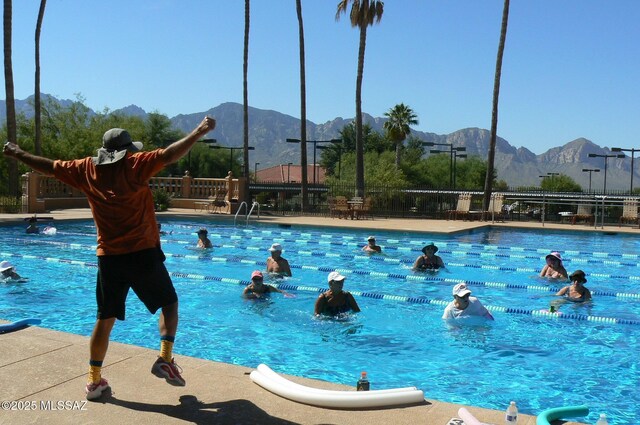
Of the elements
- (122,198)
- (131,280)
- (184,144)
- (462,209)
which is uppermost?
(184,144)

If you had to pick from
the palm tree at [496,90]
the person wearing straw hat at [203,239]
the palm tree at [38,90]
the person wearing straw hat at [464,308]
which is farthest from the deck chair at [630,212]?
the palm tree at [38,90]

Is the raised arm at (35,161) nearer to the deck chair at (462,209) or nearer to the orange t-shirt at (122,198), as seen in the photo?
the orange t-shirt at (122,198)

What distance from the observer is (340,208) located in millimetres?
27906

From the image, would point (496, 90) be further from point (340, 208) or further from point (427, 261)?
point (427, 261)

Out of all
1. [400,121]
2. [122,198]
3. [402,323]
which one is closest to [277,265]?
[402,323]

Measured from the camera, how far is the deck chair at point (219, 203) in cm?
2991

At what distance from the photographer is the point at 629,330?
357 inches

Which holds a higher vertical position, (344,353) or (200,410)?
(200,410)

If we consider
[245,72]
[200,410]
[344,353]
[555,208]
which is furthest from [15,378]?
[555,208]

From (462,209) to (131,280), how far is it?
2488cm

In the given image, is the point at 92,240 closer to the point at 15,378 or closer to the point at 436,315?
the point at 436,315

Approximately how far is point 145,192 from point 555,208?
A: 33444mm

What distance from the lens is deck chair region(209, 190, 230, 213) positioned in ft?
98.1

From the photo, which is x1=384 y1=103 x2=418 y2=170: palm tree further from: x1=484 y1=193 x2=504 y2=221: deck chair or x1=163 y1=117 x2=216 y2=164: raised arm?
x1=163 y1=117 x2=216 y2=164: raised arm
